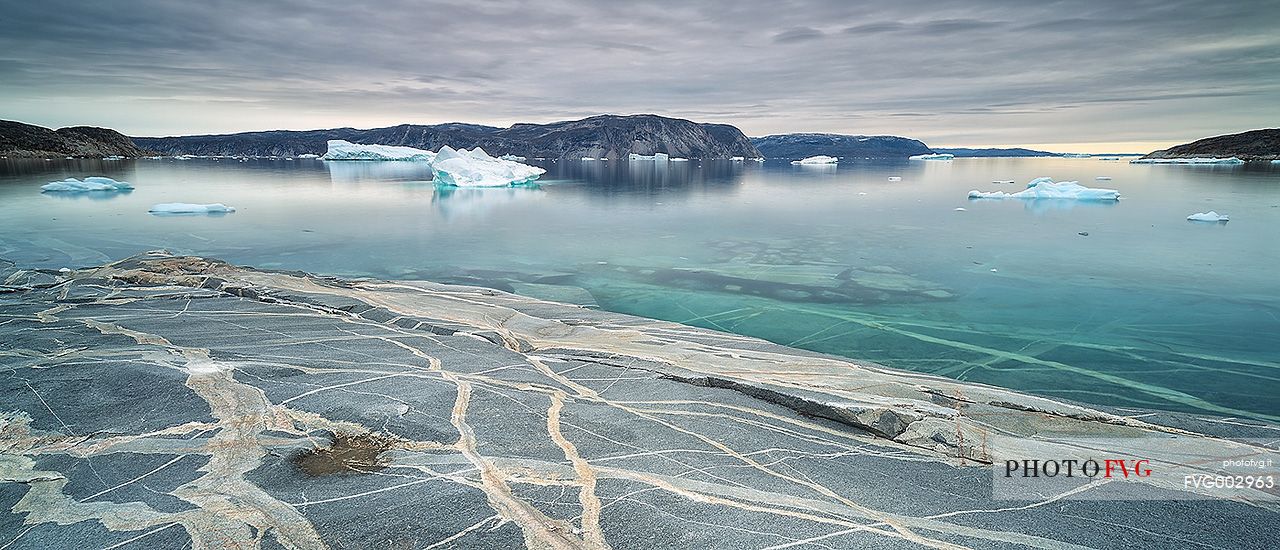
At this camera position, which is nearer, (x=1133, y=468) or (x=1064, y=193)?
(x=1133, y=468)

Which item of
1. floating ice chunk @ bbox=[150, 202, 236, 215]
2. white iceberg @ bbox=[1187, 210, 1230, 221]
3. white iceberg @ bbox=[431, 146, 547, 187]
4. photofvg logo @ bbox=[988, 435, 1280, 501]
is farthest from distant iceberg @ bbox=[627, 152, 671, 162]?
photofvg logo @ bbox=[988, 435, 1280, 501]

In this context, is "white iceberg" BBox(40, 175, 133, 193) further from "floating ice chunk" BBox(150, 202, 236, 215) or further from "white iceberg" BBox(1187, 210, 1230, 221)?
"white iceberg" BBox(1187, 210, 1230, 221)

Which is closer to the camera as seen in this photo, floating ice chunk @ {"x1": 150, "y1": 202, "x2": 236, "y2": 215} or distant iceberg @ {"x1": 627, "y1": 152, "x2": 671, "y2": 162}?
floating ice chunk @ {"x1": 150, "y1": 202, "x2": 236, "y2": 215}

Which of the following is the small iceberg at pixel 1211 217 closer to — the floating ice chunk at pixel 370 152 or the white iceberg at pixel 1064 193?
the white iceberg at pixel 1064 193

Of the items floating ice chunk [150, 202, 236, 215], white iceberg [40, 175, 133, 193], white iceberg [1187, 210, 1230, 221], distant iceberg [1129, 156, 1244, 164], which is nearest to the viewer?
white iceberg [1187, 210, 1230, 221]

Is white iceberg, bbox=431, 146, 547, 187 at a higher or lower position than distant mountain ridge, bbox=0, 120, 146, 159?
lower

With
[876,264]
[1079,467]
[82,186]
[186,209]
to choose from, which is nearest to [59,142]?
[82,186]

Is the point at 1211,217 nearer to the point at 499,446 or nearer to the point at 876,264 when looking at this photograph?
the point at 876,264
